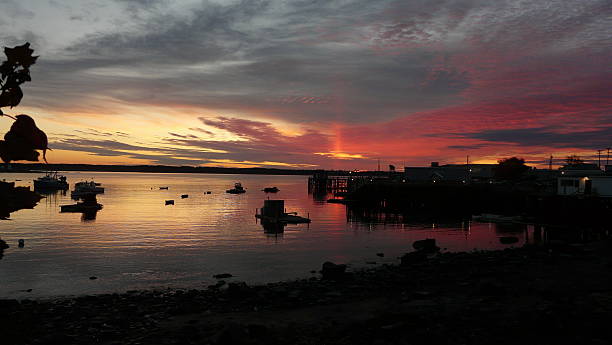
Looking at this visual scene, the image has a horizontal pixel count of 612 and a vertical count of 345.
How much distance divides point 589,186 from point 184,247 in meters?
55.4

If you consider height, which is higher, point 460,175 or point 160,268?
point 460,175

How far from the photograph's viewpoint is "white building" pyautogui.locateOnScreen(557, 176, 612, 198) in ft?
205

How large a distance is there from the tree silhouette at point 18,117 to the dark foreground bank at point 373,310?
11.6 meters

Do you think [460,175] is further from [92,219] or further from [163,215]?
[92,219]

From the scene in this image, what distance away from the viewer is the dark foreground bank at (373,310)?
15.6 metres

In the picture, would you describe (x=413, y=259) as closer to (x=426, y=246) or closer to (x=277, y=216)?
(x=426, y=246)

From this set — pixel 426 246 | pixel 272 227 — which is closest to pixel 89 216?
pixel 272 227

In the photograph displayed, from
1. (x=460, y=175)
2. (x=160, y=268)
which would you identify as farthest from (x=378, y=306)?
(x=460, y=175)

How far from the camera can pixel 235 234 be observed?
58844 mm

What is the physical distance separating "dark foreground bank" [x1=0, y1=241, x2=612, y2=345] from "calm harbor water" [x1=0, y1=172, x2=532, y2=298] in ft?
19.8

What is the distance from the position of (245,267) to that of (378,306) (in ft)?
61.0

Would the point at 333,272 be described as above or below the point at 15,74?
below

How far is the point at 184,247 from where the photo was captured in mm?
48188

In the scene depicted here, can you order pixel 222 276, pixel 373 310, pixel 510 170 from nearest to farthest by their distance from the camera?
pixel 373 310, pixel 222 276, pixel 510 170
